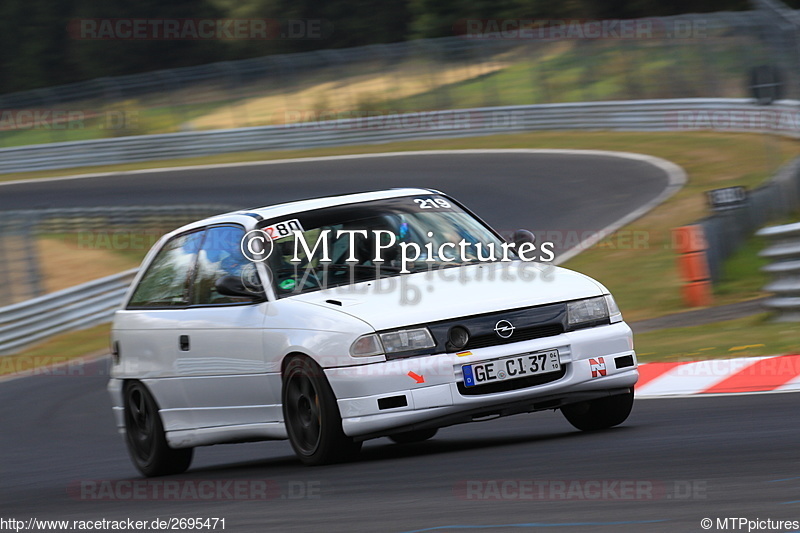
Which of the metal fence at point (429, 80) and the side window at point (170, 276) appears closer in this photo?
the side window at point (170, 276)

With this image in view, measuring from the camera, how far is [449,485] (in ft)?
19.0

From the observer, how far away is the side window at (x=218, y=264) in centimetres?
764

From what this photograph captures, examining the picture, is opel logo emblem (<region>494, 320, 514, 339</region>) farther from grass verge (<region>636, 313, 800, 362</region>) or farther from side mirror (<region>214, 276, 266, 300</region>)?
grass verge (<region>636, 313, 800, 362</region>)

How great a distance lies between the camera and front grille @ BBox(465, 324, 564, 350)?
6.69 m

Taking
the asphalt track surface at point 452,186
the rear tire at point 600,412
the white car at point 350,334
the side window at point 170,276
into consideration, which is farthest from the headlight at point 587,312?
the asphalt track surface at point 452,186

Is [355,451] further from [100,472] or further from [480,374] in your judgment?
[100,472]

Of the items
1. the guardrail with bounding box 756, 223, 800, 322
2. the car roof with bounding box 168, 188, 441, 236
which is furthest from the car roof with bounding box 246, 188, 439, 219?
the guardrail with bounding box 756, 223, 800, 322

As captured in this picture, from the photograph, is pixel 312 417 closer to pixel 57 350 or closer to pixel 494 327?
pixel 494 327

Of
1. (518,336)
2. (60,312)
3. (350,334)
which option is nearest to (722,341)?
(518,336)

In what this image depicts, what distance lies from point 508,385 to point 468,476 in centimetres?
85

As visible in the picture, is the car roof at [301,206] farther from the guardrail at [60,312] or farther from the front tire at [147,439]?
the guardrail at [60,312]

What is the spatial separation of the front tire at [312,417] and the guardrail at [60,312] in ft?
38.7

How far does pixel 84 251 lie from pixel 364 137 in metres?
11.3

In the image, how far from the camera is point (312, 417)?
681 centimetres
